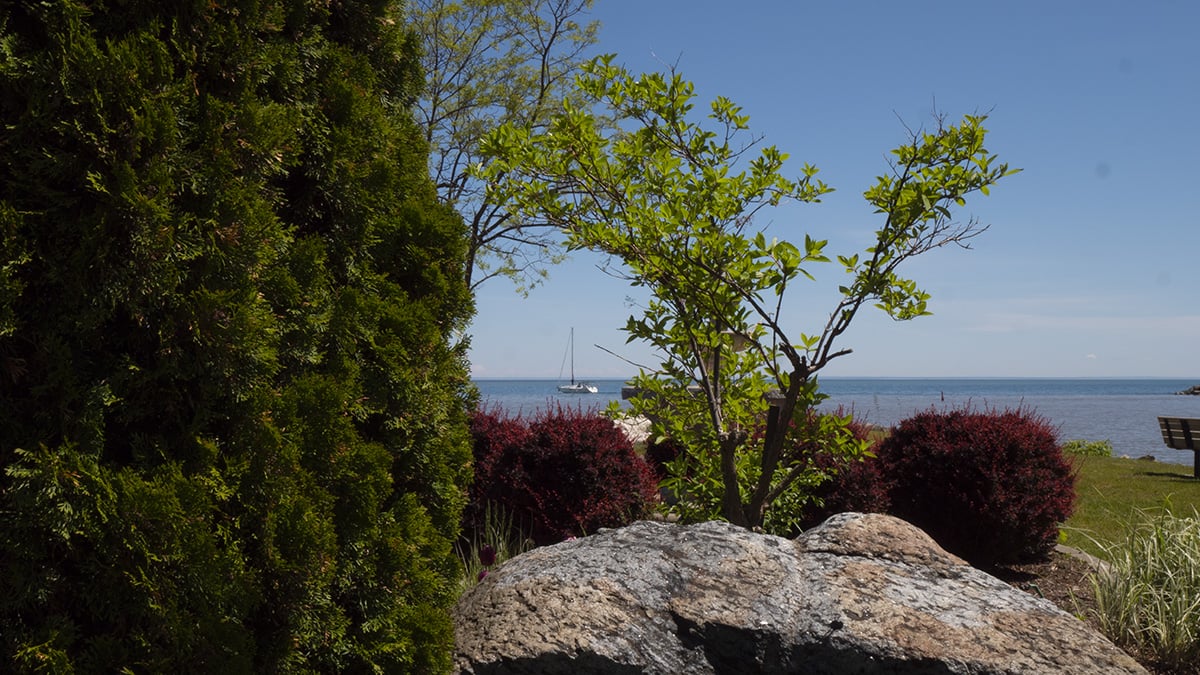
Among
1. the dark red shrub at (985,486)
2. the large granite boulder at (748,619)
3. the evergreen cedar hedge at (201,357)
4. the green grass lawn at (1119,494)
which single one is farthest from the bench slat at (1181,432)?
the evergreen cedar hedge at (201,357)

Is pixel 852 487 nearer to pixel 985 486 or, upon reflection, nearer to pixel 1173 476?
pixel 985 486

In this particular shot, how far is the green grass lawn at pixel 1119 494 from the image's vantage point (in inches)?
396

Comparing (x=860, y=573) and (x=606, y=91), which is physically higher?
(x=606, y=91)

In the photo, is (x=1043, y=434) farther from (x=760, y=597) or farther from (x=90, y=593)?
(x=90, y=593)

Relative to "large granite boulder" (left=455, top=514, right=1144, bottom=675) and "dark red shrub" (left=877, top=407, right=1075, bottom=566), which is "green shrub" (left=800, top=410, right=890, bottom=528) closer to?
"dark red shrub" (left=877, top=407, right=1075, bottom=566)

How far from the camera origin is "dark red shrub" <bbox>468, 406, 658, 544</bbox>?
7.67 m

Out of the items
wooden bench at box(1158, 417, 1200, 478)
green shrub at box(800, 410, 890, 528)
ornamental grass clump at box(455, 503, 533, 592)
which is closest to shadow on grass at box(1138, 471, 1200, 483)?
wooden bench at box(1158, 417, 1200, 478)

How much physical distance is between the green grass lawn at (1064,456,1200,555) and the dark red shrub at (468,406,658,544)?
4820mm

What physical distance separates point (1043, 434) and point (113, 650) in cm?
817

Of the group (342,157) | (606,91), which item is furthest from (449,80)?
(342,157)

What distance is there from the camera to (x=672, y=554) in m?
4.07

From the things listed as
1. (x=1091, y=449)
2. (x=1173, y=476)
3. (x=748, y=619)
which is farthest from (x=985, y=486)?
(x=1091, y=449)

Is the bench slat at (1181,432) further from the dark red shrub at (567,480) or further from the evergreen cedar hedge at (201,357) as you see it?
the evergreen cedar hedge at (201,357)

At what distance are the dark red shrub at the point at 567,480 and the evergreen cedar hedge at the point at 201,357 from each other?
398cm
